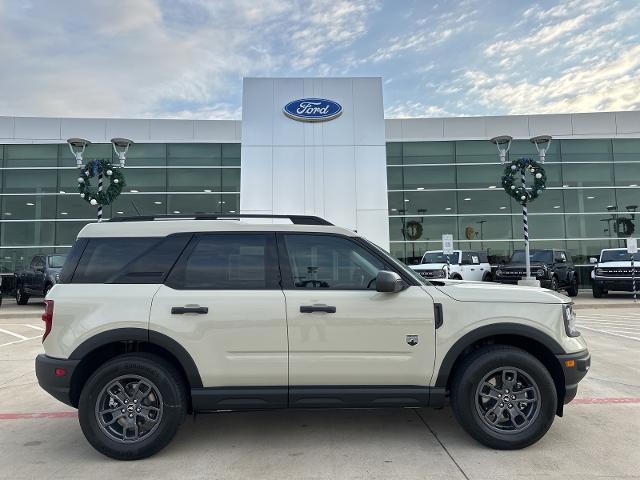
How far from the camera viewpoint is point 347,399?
3.83 metres

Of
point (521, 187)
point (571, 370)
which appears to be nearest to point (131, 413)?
point (571, 370)

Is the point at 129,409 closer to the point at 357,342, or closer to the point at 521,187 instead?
the point at 357,342

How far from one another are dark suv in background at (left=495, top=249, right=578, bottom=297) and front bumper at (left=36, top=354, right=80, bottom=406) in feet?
56.3

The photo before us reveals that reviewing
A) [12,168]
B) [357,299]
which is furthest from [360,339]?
[12,168]

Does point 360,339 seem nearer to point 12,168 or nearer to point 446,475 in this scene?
point 446,475

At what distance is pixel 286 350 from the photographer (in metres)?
3.83

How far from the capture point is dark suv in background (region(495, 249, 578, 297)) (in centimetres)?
1789

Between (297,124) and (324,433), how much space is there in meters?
16.3

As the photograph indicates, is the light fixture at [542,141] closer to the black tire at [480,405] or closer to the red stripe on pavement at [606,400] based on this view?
the red stripe on pavement at [606,400]

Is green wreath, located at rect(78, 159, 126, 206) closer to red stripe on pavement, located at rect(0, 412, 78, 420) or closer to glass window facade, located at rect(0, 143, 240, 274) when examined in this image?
glass window facade, located at rect(0, 143, 240, 274)

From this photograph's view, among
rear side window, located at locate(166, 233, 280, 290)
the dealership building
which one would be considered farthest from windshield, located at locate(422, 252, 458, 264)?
rear side window, located at locate(166, 233, 280, 290)

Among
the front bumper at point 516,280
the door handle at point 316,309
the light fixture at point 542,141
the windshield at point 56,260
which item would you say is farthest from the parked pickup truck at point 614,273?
the windshield at point 56,260

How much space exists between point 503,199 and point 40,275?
20554 millimetres

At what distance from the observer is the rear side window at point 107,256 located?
3992mm
